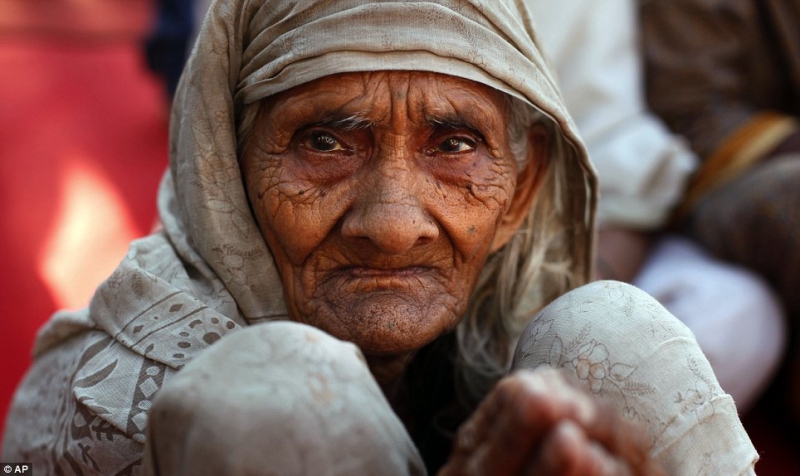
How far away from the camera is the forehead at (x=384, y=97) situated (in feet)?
5.04

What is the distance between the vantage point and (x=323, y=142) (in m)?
1.60

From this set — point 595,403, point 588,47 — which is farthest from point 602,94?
point 595,403

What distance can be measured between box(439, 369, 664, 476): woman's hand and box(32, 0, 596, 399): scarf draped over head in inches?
24.6

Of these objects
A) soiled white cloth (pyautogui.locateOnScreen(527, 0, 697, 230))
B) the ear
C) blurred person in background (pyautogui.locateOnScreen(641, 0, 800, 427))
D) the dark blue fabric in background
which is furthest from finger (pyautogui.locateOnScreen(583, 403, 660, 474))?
the dark blue fabric in background

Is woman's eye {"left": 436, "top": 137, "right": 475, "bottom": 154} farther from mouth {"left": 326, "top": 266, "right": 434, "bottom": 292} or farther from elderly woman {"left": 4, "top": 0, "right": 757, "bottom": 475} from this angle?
mouth {"left": 326, "top": 266, "right": 434, "bottom": 292}

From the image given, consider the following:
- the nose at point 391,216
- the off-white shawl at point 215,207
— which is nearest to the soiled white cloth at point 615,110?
the off-white shawl at point 215,207

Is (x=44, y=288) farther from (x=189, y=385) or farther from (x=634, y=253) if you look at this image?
(x=189, y=385)

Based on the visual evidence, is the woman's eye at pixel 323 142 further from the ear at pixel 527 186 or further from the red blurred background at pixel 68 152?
the red blurred background at pixel 68 152

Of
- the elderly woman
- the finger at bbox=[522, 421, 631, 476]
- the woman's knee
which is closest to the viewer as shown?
the finger at bbox=[522, 421, 631, 476]

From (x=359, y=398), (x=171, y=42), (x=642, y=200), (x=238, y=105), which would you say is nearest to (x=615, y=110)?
(x=642, y=200)

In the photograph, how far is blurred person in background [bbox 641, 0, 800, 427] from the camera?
118 inches

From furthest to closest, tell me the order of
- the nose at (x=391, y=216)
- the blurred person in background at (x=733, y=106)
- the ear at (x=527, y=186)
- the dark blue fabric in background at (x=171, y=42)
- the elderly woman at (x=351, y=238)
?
1. the dark blue fabric in background at (x=171, y=42)
2. the blurred person in background at (x=733, y=106)
3. the ear at (x=527, y=186)
4. the nose at (x=391, y=216)
5. the elderly woman at (x=351, y=238)

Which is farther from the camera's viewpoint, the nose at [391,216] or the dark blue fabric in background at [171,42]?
the dark blue fabric in background at [171,42]

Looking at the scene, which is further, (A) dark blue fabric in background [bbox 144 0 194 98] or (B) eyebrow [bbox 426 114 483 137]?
(A) dark blue fabric in background [bbox 144 0 194 98]
